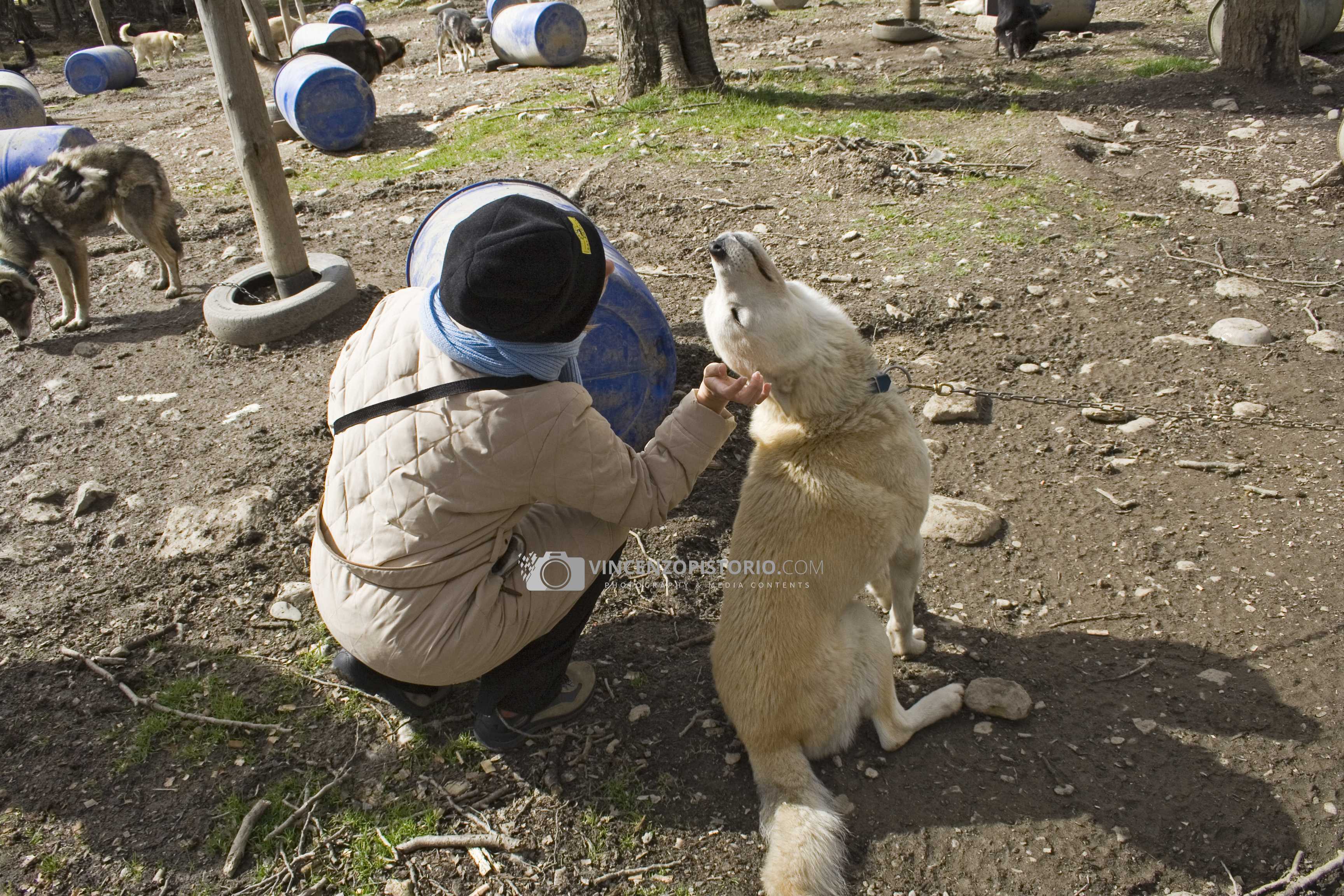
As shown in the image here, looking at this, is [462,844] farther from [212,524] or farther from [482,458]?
[212,524]

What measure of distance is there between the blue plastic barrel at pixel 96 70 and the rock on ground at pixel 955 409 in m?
17.5

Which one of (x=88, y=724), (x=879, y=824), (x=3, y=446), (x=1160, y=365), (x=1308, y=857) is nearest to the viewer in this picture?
(x=1308, y=857)

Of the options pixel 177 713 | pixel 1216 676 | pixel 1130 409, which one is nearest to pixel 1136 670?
pixel 1216 676

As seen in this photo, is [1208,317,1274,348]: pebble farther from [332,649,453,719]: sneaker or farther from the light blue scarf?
[332,649,453,719]: sneaker

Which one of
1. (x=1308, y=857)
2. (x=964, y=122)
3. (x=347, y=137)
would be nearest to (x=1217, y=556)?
(x=1308, y=857)

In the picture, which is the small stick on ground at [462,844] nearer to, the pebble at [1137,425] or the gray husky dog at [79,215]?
the pebble at [1137,425]

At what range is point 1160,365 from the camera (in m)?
4.34

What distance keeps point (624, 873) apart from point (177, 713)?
1719 mm

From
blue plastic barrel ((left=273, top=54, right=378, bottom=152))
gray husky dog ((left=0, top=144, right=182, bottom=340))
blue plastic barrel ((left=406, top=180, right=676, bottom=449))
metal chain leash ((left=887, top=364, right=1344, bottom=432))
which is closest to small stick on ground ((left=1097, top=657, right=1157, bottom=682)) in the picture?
metal chain leash ((left=887, top=364, right=1344, bottom=432))

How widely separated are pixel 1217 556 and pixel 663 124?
22.0ft

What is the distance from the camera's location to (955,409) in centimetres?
419

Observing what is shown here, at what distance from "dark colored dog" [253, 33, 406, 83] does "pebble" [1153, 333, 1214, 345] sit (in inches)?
397

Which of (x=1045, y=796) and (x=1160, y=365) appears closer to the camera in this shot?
(x=1045, y=796)

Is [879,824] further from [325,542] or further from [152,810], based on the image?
[152,810]
